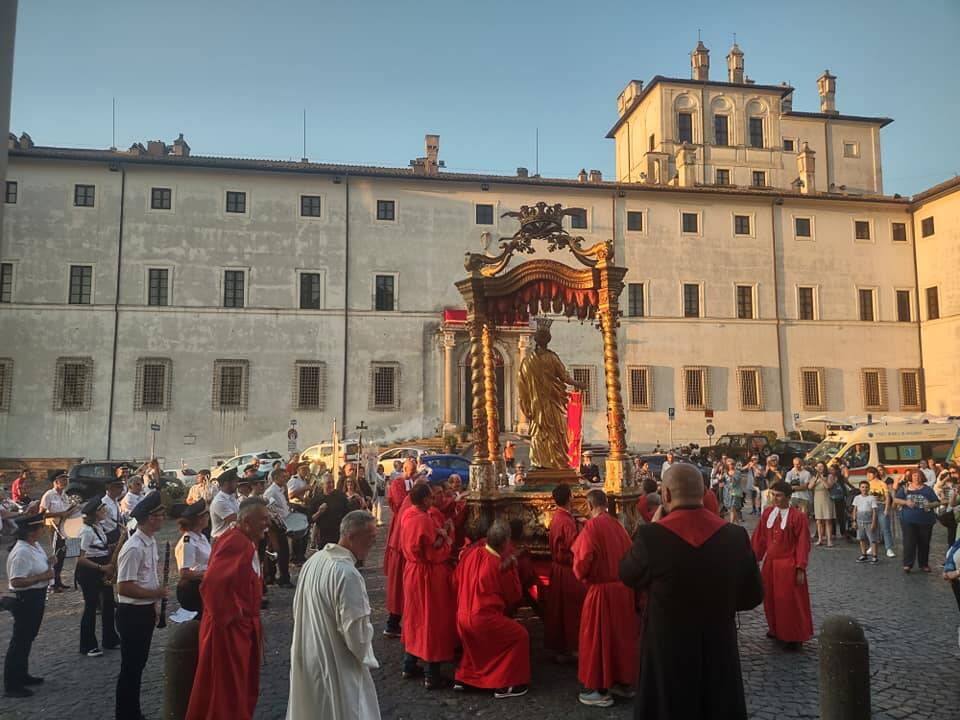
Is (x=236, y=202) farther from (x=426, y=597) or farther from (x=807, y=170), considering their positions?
(x=807, y=170)

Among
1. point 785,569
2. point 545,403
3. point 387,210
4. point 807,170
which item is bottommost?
point 785,569

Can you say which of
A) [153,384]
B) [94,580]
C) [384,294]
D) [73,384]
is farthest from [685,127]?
[94,580]

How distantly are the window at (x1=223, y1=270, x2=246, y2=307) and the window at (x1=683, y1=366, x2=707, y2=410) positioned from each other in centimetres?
2198

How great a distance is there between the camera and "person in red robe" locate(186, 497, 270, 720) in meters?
4.70

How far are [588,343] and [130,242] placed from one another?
22.2 m

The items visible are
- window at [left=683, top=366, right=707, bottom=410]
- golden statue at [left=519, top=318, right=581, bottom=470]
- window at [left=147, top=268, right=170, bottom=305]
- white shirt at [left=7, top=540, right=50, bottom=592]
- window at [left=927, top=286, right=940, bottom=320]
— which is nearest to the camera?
white shirt at [left=7, top=540, right=50, bottom=592]

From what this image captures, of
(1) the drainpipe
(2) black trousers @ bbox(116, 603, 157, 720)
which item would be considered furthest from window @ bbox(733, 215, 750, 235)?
(2) black trousers @ bbox(116, 603, 157, 720)

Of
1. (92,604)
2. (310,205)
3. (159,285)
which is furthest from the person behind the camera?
(310,205)

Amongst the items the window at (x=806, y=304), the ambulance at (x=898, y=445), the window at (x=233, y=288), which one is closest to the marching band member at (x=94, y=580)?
the ambulance at (x=898, y=445)

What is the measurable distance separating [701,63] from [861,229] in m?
14.7

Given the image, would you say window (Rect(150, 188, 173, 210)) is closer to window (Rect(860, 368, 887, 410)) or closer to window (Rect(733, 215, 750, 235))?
window (Rect(733, 215, 750, 235))

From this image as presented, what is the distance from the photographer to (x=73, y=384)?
32.3 metres

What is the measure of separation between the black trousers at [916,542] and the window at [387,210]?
2766 cm

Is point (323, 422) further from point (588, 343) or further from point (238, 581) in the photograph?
point (238, 581)
